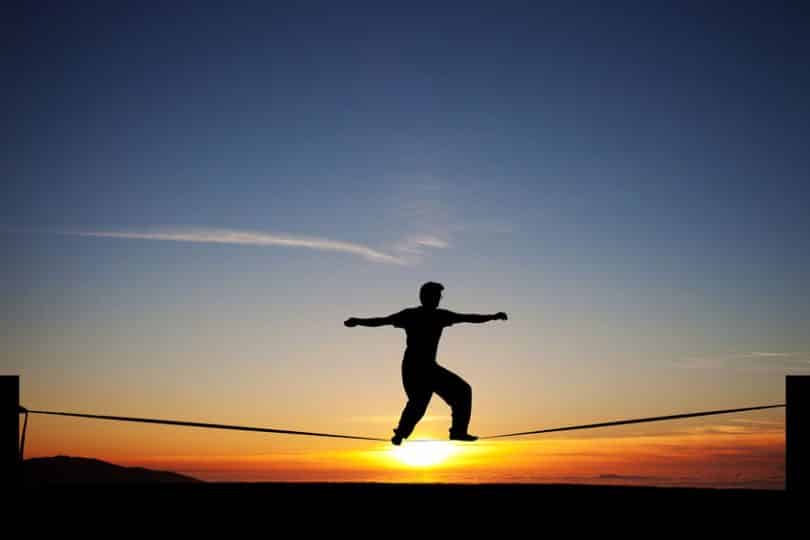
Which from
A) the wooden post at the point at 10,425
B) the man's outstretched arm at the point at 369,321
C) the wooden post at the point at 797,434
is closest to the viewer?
the wooden post at the point at 10,425

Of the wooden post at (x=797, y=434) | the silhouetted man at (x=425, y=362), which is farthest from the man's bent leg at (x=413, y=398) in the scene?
the wooden post at (x=797, y=434)

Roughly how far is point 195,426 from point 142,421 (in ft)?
2.43

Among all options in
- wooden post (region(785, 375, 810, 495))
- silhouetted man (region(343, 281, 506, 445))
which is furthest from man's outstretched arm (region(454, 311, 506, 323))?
wooden post (region(785, 375, 810, 495))

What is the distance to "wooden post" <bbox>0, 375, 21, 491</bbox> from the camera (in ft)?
41.4

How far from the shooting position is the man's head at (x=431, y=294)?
53.1ft

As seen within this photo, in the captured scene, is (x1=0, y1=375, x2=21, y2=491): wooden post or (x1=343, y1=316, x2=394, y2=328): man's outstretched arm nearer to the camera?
(x1=0, y1=375, x2=21, y2=491): wooden post

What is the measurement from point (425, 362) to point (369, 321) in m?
1.15

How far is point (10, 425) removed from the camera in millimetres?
12734

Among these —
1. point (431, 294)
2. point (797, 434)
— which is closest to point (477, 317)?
point (431, 294)

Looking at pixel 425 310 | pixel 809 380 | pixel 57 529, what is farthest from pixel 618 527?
pixel 57 529

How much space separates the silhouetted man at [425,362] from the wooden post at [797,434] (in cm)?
469

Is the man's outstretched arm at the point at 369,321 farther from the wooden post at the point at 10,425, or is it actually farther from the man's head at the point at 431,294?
the wooden post at the point at 10,425

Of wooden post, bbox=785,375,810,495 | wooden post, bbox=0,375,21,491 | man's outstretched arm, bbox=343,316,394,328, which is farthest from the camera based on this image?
man's outstretched arm, bbox=343,316,394,328

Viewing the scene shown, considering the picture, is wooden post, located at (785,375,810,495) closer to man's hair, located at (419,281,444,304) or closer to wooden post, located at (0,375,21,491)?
man's hair, located at (419,281,444,304)
